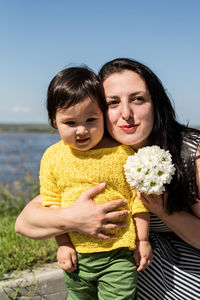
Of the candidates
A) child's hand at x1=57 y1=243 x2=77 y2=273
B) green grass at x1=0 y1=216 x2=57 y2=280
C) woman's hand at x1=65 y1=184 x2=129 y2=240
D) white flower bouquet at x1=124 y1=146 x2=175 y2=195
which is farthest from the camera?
green grass at x1=0 y1=216 x2=57 y2=280

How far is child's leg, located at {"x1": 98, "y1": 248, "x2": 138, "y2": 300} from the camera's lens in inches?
86.3

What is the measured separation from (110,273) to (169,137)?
0.97 metres

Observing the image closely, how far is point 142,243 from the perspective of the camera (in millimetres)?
2277

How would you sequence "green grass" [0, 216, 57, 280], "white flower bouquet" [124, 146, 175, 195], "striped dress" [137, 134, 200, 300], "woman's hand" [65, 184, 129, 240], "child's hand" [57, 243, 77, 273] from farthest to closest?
"green grass" [0, 216, 57, 280] → "striped dress" [137, 134, 200, 300] → "child's hand" [57, 243, 77, 273] → "woman's hand" [65, 184, 129, 240] → "white flower bouquet" [124, 146, 175, 195]

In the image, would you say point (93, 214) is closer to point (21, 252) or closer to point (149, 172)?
point (149, 172)

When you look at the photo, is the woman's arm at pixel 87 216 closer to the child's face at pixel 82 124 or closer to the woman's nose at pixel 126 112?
the child's face at pixel 82 124

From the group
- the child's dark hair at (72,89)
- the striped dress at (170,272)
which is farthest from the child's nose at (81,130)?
the striped dress at (170,272)

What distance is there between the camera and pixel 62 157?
2.35 metres

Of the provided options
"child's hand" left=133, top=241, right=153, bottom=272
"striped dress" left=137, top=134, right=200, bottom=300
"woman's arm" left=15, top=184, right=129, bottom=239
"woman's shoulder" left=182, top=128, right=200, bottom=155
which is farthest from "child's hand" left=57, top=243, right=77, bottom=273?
"woman's shoulder" left=182, top=128, right=200, bottom=155

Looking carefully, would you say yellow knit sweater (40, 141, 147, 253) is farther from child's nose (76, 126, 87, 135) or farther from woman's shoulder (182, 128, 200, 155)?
woman's shoulder (182, 128, 200, 155)

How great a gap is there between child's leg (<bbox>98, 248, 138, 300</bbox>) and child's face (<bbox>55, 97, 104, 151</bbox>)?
2.37 ft

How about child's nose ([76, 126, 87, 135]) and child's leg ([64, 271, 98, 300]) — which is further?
child's leg ([64, 271, 98, 300])

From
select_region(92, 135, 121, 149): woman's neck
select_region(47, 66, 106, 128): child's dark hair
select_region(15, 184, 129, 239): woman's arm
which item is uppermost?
select_region(47, 66, 106, 128): child's dark hair

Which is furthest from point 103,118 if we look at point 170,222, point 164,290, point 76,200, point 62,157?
point 164,290
